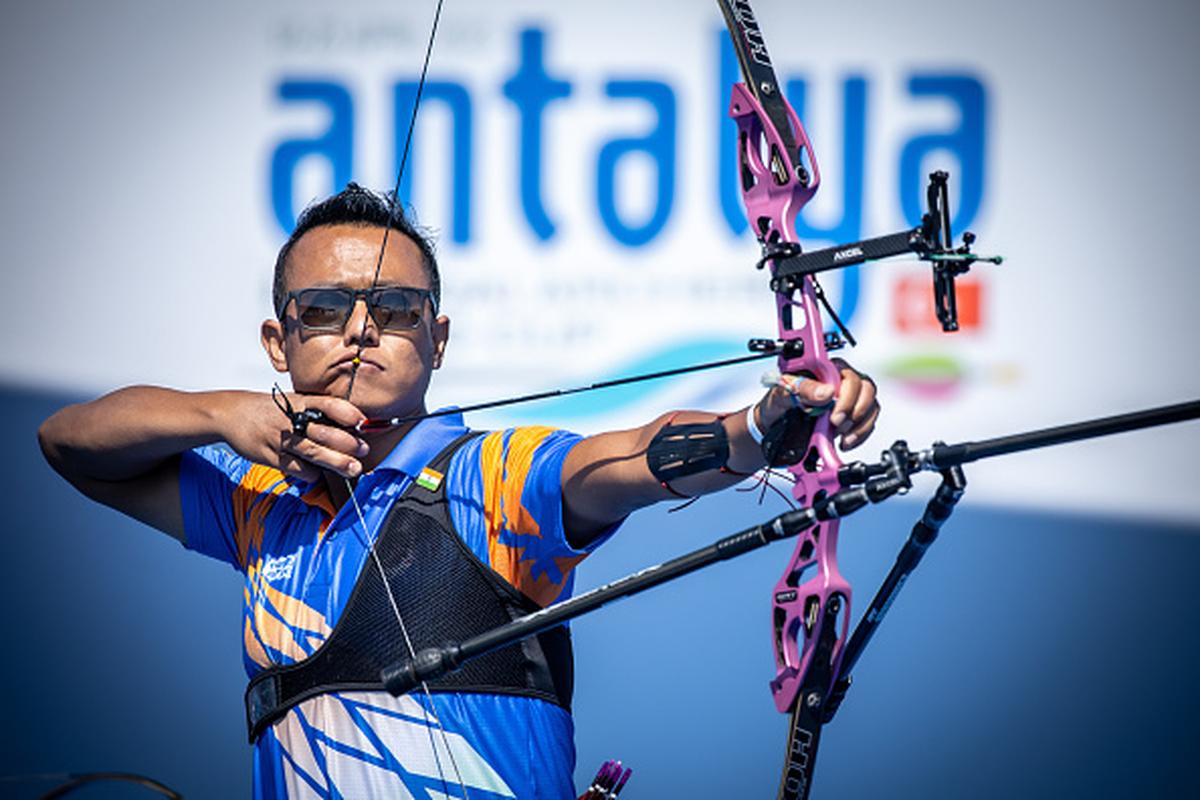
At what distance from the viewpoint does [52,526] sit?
10.3ft

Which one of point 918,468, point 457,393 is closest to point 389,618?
point 918,468

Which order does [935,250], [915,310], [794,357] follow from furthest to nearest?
1. [915,310]
2. [794,357]
3. [935,250]

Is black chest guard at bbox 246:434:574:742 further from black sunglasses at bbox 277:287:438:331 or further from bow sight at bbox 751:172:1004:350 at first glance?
bow sight at bbox 751:172:1004:350

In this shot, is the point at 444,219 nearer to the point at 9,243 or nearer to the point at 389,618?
the point at 9,243

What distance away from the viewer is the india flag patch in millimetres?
1779

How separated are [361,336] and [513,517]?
1.05ft

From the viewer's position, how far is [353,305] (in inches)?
72.8

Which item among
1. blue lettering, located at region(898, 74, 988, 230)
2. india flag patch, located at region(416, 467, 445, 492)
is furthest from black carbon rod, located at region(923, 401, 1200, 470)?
blue lettering, located at region(898, 74, 988, 230)

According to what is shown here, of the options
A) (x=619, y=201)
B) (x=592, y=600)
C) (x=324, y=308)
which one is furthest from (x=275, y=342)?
(x=619, y=201)

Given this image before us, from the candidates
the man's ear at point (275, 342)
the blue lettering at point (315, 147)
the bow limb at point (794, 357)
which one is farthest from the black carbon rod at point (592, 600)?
the blue lettering at point (315, 147)

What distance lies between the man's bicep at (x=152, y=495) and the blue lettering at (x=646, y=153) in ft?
4.02

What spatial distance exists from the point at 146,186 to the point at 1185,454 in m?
2.29

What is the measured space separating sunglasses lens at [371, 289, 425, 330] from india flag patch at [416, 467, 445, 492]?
0.20 metres

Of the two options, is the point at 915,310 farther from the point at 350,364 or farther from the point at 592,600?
the point at 592,600
